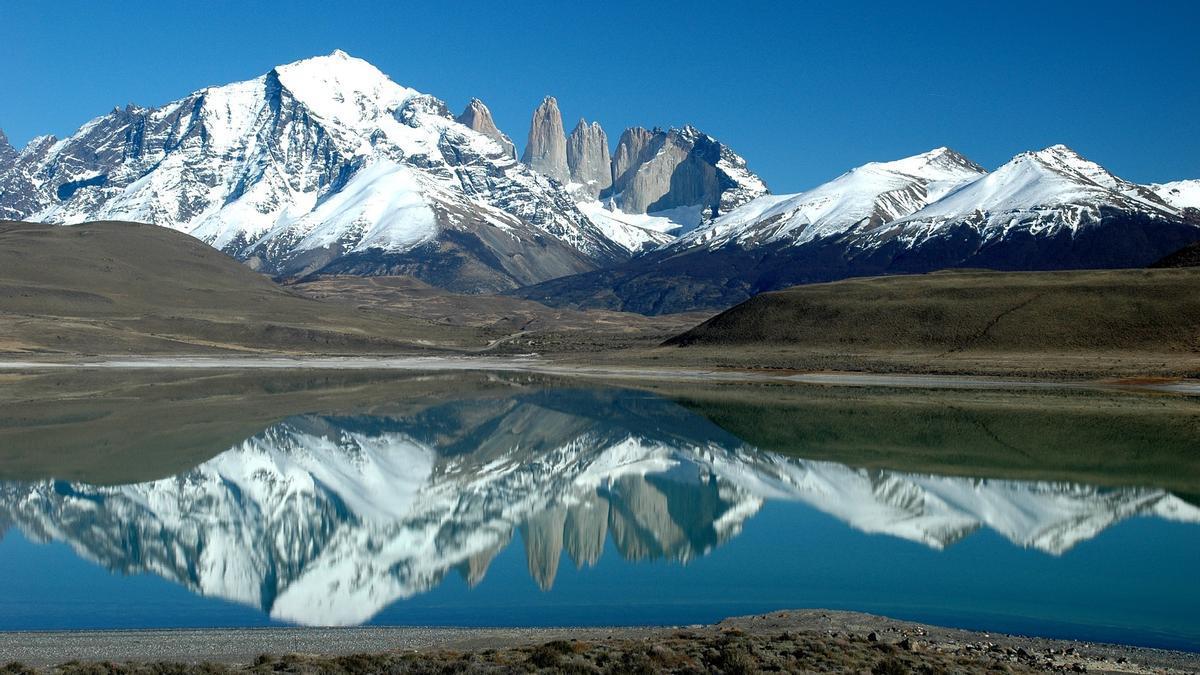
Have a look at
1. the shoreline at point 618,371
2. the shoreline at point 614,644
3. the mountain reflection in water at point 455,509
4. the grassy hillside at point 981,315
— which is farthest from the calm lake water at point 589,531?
the grassy hillside at point 981,315

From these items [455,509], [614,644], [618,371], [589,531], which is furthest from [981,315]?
[614,644]

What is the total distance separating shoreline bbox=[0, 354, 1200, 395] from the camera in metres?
94.9

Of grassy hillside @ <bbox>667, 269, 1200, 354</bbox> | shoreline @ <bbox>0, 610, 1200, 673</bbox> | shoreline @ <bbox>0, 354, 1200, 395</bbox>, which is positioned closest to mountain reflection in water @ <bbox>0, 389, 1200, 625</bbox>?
shoreline @ <bbox>0, 610, 1200, 673</bbox>

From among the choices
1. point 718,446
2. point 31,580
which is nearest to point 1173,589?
point 31,580

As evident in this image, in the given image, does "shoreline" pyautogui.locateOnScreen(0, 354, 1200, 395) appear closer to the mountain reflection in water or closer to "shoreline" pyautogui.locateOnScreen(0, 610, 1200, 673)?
the mountain reflection in water

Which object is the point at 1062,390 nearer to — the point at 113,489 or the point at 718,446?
the point at 718,446

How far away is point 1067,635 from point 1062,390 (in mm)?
72696

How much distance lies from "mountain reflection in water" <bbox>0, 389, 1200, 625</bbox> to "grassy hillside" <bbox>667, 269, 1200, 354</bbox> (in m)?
68.9

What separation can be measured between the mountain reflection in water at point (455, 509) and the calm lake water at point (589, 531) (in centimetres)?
17

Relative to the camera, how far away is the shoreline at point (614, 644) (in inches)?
808

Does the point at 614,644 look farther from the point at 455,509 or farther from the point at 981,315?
the point at 981,315

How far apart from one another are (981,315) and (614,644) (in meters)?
116

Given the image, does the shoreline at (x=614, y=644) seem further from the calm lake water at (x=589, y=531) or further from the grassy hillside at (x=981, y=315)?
the grassy hillside at (x=981, y=315)

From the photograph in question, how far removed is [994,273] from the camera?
152000mm
